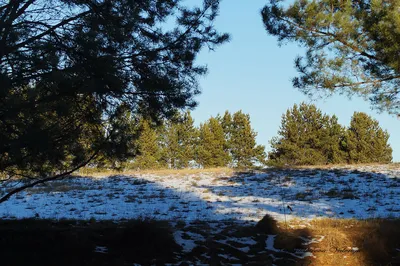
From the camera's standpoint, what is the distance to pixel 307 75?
805cm

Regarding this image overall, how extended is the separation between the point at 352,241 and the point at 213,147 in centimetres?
3619

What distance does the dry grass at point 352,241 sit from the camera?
5.43 m

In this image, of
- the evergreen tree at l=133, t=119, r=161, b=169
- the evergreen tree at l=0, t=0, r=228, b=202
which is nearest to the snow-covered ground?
the evergreen tree at l=0, t=0, r=228, b=202

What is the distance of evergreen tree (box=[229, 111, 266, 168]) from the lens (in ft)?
140

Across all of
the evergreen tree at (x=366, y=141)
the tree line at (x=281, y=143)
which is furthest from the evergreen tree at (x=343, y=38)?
the evergreen tree at (x=366, y=141)

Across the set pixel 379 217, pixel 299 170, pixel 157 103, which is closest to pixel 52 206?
pixel 157 103

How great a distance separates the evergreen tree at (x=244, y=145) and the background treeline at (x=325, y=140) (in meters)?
4.15

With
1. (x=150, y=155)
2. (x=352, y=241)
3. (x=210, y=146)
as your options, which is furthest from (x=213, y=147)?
(x=352, y=241)

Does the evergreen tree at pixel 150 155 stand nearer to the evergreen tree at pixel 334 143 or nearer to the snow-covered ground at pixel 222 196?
the evergreen tree at pixel 334 143

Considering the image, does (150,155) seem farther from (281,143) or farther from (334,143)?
(334,143)

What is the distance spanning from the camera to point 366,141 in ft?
115

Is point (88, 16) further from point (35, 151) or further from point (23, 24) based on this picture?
point (35, 151)

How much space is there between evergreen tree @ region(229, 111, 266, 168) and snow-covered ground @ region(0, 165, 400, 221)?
27.8m

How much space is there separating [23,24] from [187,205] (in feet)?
19.8
